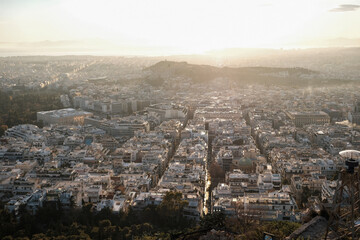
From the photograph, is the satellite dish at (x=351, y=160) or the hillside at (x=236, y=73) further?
the hillside at (x=236, y=73)

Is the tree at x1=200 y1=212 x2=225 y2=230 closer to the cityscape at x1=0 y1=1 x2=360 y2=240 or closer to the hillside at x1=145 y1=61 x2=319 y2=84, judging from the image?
the cityscape at x1=0 y1=1 x2=360 y2=240

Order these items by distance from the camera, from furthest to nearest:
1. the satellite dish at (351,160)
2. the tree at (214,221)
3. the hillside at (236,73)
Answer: the hillside at (236,73)
the tree at (214,221)
the satellite dish at (351,160)

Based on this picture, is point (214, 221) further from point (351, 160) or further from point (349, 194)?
point (351, 160)

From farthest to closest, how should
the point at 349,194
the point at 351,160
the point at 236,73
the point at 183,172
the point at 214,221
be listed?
the point at 236,73 → the point at 183,172 → the point at 214,221 → the point at 349,194 → the point at 351,160

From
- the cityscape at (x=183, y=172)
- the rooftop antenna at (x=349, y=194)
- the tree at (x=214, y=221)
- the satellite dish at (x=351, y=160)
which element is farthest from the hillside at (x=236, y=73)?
the satellite dish at (x=351, y=160)

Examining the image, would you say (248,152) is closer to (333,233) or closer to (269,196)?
(269,196)

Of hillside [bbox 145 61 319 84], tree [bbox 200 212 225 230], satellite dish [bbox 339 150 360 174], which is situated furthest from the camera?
hillside [bbox 145 61 319 84]

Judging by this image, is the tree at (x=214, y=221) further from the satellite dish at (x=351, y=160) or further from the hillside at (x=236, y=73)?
the hillside at (x=236, y=73)

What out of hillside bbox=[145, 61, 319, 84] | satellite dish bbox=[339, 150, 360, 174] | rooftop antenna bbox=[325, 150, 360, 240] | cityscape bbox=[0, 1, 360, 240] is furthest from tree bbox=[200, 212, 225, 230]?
hillside bbox=[145, 61, 319, 84]

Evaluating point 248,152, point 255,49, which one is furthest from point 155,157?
point 255,49

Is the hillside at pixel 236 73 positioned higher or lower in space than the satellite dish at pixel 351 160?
lower

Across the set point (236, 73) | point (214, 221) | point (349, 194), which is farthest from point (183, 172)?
point (236, 73)

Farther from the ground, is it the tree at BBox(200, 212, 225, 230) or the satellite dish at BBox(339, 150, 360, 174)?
the satellite dish at BBox(339, 150, 360, 174)
